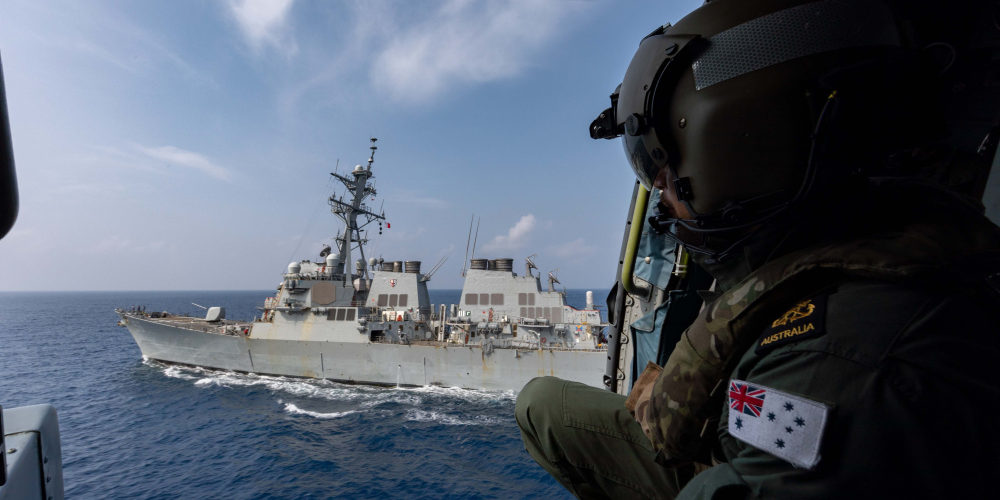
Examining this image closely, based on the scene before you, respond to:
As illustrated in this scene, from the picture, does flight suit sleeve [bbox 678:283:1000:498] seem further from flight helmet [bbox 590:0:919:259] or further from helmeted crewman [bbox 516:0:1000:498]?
flight helmet [bbox 590:0:919:259]

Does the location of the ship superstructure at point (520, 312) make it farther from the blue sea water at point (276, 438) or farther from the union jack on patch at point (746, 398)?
the union jack on patch at point (746, 398)

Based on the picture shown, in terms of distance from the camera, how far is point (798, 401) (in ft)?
2.67

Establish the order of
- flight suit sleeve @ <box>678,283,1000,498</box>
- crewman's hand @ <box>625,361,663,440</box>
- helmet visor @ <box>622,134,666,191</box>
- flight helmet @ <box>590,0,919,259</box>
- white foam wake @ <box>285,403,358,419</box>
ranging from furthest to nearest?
white foam wake @ <box>285,403,358,419</box>
helmet visor @ <box>622,134,666,191</box>
crewman's hand @ <box>625,361,663,440</box>
flight helmet @ <box>590,0,919,259</box>
flight suit sleeve @ <box>678,283,1000,498</box>

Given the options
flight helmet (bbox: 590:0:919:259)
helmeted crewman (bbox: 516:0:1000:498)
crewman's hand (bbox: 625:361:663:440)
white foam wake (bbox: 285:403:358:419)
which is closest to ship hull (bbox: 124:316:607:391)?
white foam wake (bbox: 285:403:358:419)

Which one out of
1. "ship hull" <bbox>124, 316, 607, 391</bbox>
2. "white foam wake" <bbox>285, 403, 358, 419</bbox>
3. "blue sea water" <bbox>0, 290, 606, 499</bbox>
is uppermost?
"ship hull" <bbox>124, 316, 607, 391</bbox>

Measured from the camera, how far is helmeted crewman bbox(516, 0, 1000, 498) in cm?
74

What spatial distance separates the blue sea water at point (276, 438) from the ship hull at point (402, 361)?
0.62 m

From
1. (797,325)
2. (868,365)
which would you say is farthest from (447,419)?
(868,365)

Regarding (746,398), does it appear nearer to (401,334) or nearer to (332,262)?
(401,334)

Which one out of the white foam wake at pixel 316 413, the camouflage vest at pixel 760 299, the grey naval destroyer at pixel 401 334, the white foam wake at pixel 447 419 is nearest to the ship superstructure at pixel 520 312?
the grey naval destroyer at pixel 401 334

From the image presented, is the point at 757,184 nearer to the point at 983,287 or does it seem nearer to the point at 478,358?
the point at 983,287

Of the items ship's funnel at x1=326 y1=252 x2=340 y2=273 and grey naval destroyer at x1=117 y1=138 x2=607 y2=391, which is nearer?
grey naval destroyer at x1=117 y1=138 x2=607 y2=391

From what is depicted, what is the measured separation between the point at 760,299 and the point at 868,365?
0.87ft

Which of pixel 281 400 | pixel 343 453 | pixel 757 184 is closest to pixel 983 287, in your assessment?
pixel 757 184
